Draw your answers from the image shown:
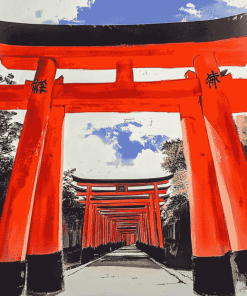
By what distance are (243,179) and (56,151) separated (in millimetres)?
2194

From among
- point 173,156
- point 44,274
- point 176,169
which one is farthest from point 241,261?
point 176,169

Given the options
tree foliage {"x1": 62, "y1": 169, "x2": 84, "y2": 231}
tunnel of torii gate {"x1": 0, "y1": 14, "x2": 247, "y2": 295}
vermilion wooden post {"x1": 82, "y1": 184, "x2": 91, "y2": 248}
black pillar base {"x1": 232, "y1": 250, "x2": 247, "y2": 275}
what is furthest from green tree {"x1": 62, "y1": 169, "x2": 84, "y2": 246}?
black pillar base {"x1": 232, "y1": 250, "x2": 247, "y2": 275}

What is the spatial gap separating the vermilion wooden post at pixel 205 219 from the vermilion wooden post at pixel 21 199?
1705 millimetres

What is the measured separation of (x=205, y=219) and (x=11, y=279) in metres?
1.95

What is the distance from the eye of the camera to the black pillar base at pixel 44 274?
235 cm

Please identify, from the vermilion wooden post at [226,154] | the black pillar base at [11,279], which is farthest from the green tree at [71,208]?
the vermilion wooden post at [226,154]

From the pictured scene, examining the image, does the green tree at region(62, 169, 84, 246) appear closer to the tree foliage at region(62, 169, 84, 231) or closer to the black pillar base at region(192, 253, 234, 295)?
the tree foliage at region(62, 169, 84, 231)

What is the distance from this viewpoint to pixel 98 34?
2869 millimetres

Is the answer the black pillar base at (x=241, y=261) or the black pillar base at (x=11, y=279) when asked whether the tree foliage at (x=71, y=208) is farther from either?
the black pillar base at (x=241, y=261)

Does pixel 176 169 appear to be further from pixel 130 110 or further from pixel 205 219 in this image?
pixel 205 219

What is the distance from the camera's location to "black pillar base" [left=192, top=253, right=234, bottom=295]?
6.95ft

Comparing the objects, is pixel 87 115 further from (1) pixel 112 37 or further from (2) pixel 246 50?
(2) pixel 246 50

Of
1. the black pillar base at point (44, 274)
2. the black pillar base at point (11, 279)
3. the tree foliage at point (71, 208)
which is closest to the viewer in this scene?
the black pillar base at point (11, 279)

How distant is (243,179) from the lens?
2244 millimetres
